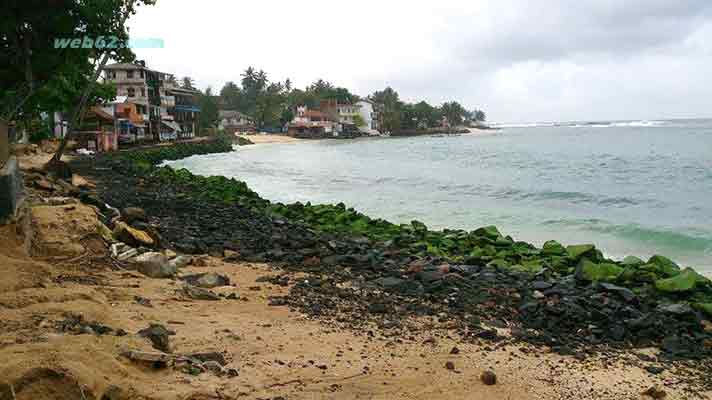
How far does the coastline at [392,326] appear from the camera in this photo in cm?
496

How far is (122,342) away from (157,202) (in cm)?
1244

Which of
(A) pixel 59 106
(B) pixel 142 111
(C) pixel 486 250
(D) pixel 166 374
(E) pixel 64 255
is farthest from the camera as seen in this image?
(B) pixel 142 111

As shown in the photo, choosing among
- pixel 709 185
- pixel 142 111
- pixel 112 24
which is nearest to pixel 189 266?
pixel 112 24

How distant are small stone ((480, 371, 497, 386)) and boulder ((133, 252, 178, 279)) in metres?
4.21

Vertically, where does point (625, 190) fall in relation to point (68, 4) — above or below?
below

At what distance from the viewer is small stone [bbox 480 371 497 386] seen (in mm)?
5090

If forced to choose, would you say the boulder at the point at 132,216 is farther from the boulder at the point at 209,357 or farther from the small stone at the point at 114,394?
the small stone at the point at 114,394

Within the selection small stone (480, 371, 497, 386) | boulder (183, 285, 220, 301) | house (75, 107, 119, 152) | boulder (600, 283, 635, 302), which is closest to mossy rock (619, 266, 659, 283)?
boulder (600, 283, 635, 302)

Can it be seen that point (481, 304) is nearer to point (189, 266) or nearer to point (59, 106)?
point (189, 266)

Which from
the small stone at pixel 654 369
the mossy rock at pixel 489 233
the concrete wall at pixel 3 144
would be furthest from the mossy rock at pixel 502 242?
the concrete wall at pixel 3 144

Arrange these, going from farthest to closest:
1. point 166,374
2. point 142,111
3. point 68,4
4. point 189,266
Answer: point 142,111 < point 68,4 < point 189,266 < point 166,374

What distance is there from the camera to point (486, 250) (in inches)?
455

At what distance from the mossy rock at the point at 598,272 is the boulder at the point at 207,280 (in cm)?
504

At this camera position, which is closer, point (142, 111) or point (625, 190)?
point (625, 190)
